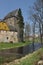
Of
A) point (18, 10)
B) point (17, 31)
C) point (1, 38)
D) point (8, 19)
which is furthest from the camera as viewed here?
point (8, 19)

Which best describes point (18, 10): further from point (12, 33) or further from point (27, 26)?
point (12, 33)

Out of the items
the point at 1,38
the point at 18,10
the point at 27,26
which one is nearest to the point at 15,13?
the point at 18,10

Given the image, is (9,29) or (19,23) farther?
(19,23)

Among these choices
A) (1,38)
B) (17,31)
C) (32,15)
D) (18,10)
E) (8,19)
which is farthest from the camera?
(8,19)

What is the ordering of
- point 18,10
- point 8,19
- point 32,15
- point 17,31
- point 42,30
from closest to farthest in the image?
point 32,15 → point 42,30 → point 17,31 → point 18,10 → point 8,19

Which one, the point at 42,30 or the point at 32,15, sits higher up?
the point at 32,15

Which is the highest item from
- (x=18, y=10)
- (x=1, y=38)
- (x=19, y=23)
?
(x=18, y=10)

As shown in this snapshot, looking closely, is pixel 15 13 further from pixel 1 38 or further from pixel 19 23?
pixel 1 38

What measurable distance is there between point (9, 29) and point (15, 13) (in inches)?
600

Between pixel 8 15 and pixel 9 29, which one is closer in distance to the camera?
pixel 9 29

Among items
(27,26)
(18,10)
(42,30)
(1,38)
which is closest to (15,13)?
(18,10)

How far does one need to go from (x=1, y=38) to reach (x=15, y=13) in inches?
834

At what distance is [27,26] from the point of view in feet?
308

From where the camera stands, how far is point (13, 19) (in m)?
93.5
